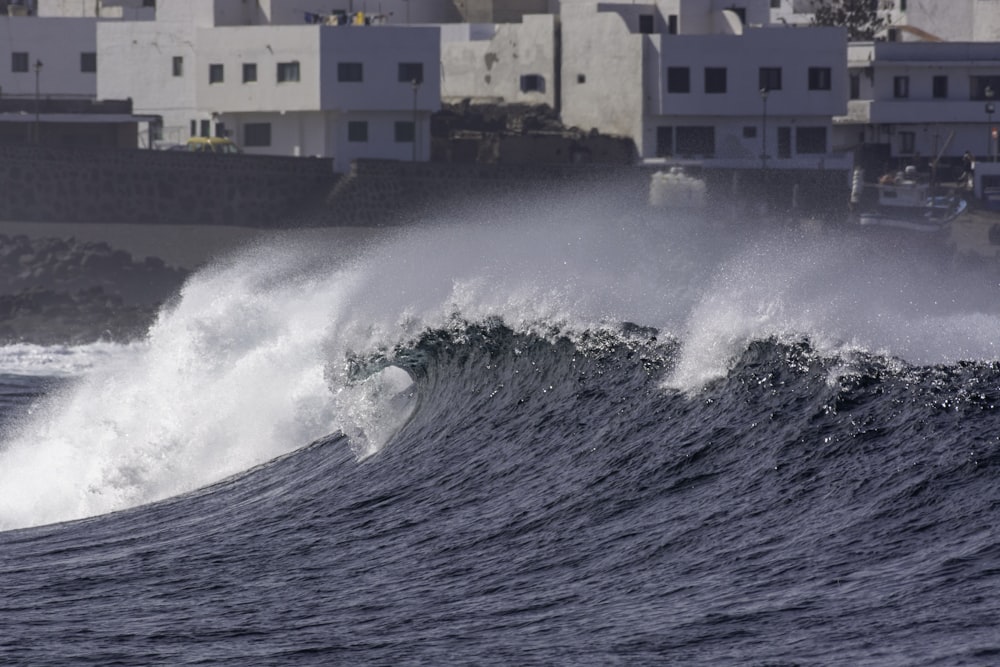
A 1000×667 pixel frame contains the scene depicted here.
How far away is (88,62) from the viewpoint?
74812 mm

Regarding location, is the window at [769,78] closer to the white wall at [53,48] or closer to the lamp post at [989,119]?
the lamp post at [989,119]

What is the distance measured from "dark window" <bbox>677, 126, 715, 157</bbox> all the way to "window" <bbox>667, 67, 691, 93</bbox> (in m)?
1.59

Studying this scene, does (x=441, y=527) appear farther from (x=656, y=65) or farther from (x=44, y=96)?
(x=44, y=96)

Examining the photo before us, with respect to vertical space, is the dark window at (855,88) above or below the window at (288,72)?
below

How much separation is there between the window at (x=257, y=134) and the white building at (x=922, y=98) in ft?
83.9

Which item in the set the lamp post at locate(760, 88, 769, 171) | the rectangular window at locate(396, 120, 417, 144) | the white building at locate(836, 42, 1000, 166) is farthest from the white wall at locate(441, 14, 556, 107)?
the white building at locate(836, 42, 1000, 166)

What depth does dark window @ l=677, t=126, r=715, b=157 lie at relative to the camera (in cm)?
6856

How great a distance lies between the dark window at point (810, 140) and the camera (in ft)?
230

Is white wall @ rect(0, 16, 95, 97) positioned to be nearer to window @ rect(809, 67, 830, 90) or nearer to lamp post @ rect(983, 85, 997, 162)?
window @ rect(809, 67, 830, 90)

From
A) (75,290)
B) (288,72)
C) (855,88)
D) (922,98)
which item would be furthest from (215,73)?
(922,98)

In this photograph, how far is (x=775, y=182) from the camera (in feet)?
217

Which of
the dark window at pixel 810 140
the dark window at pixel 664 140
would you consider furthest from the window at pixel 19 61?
the dark window at pixel 810 140

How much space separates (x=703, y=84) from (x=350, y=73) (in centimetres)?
1335

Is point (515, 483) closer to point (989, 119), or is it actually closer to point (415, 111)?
point (415, 111)
